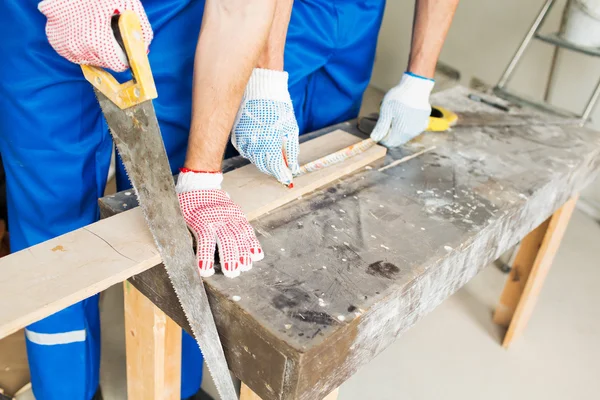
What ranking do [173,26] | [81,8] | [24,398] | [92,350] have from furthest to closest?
[24,398]
[92,350]
[173,26]
[81,8]

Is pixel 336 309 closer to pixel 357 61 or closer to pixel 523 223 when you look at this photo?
pixel 523 223

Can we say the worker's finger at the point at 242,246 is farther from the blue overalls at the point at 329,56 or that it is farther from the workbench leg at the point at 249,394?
the blue overalls at the point at 329,56

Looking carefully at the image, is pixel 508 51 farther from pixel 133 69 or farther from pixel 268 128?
pixel 133 69

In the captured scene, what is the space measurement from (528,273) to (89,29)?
4.91 feet

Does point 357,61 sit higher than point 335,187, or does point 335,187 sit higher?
point 357,61

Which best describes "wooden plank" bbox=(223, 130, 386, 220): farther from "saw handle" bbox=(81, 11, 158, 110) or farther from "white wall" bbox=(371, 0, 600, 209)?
"white wall" bbox=(371, 0, 600, 209)

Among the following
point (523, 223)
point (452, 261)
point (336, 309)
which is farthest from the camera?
Answer: point (523, 223)

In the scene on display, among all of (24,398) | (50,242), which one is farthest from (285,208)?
(24,398)

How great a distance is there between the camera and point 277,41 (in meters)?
1.08

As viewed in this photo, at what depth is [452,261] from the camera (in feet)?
3.06

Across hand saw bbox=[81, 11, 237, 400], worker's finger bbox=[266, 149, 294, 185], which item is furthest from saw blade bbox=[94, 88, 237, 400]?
worker's finger bbox=[266, 149, 294, 185]

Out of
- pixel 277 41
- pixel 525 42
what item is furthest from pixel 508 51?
pixel 277 41

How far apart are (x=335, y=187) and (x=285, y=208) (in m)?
0.14

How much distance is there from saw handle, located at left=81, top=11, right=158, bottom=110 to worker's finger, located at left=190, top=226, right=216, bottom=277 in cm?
23
